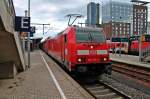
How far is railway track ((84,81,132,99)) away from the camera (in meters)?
12.0

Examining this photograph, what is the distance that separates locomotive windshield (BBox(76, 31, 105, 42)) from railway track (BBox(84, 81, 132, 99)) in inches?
83.9

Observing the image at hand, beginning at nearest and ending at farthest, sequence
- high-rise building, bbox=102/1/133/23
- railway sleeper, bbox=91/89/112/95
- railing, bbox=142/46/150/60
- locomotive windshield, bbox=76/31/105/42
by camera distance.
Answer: railway sleeper, bbox=91/89/112/95
locomotive windshield, bbox=76/31/105/42
railing, bbox=142/46/150/60
high-rise building, bbox=102/1/133/23

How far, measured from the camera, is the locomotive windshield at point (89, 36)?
15427 millimetres

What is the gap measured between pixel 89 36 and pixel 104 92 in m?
3.40

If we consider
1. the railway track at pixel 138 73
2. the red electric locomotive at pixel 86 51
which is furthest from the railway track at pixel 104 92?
the railway track at pixel 138 73

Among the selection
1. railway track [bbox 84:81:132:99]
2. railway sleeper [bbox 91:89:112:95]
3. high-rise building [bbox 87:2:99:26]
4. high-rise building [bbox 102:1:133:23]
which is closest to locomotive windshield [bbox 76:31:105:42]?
railway track [bbox 84:81:132:99]

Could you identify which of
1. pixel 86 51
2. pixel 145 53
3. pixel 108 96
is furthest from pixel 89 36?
pixel 145 53

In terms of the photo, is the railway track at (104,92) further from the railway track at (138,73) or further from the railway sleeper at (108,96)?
the railway track at (138,73)

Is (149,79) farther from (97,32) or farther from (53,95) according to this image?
(53,95)

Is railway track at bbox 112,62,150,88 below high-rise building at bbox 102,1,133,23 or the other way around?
below

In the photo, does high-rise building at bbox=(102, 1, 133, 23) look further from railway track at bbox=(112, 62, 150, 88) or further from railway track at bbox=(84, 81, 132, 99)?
railway track at bbox=(84, 81, 132, 99)

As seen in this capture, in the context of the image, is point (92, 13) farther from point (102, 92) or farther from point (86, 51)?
point (102, 92)

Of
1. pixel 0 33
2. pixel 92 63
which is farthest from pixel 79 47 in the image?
pixel 0 33

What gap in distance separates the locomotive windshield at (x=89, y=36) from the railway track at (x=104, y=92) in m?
2.13
